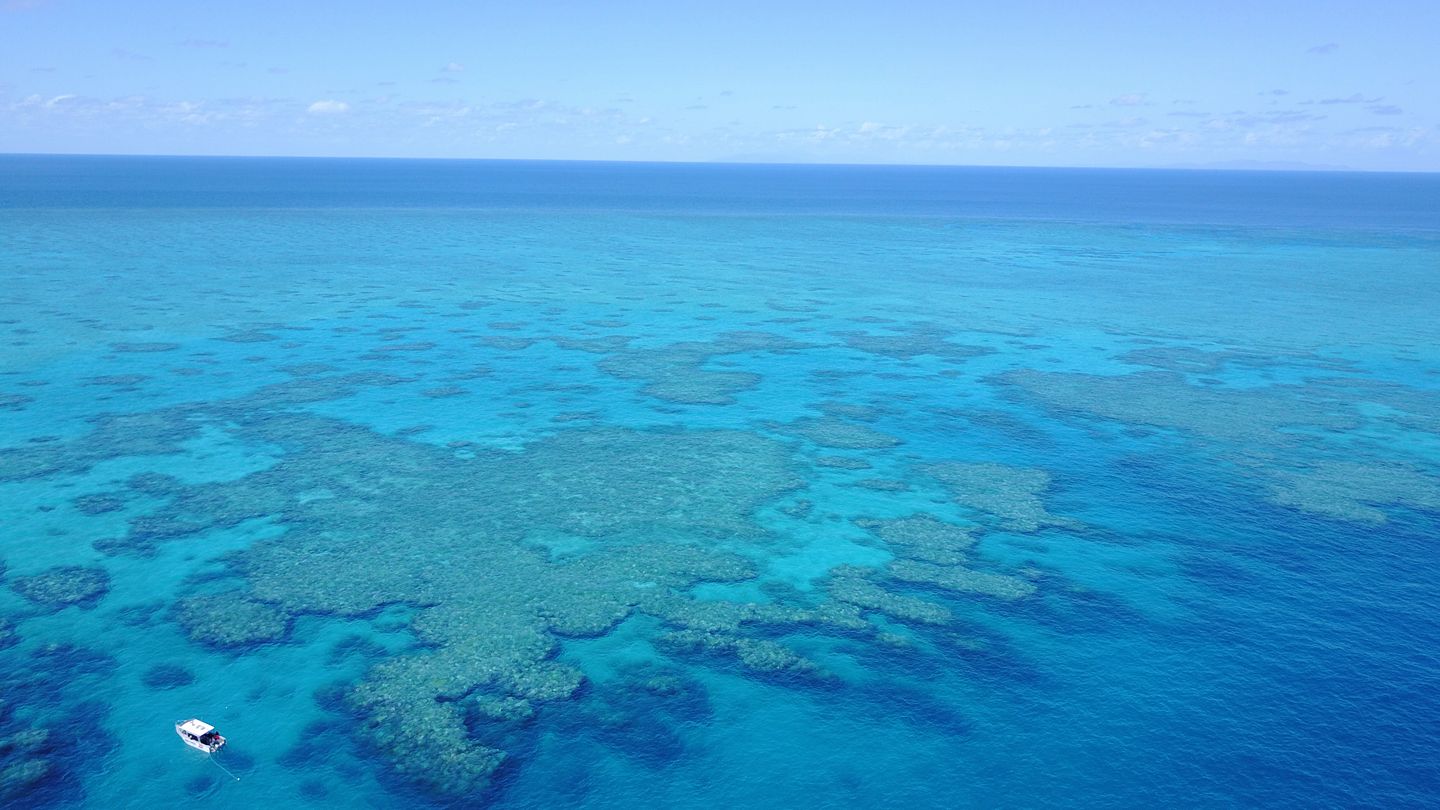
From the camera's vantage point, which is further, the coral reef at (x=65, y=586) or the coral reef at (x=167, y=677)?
the coral reef at (x=65, y=586)

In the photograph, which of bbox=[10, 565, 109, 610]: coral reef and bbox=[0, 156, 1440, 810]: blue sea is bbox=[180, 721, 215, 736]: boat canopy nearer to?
bbox=[0, 156, 1440, 810]: blue sea

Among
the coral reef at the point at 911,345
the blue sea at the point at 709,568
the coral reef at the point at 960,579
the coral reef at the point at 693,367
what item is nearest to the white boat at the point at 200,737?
the blue sea at the point at 709,568

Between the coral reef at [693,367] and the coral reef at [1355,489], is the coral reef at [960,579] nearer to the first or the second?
the coral reef at [1355,489]

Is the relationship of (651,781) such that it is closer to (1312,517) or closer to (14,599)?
(14,599)

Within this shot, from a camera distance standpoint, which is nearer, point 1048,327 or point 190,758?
point 190,758

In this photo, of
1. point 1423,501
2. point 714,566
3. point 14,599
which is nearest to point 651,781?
point 714,566
